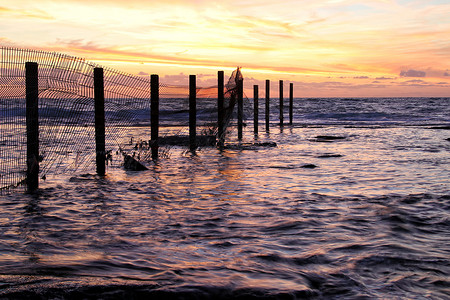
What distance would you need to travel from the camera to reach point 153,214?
6.48 metres

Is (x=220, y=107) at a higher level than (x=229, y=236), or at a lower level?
higher

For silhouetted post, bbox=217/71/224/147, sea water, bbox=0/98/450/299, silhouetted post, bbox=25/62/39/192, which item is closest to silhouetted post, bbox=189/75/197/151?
silhouetted post, bbox=217/71/224/147

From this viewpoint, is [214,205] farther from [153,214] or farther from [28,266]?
[28,266]

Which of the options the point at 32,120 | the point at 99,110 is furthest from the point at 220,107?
the point at 32,120

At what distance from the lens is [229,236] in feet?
17.7

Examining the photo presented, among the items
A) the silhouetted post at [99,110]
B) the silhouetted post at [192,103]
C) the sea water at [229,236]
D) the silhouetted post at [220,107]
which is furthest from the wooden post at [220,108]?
the silhouetted post at [99,110]

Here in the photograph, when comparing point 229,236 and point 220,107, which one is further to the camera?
point 220,107

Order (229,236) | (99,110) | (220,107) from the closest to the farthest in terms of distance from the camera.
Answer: (229,236) < (99,110) < (220,107)

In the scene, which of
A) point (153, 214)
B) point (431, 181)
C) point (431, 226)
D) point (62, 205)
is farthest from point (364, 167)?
point (62, 205)

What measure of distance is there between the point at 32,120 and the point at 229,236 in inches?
183

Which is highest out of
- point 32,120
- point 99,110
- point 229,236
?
point 99,110

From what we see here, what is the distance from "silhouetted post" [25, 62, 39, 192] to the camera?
7707mm

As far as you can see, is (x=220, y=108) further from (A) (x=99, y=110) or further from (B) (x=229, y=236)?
(B) (x=229, y=236)

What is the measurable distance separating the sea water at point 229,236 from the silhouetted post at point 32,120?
36 centimetres
